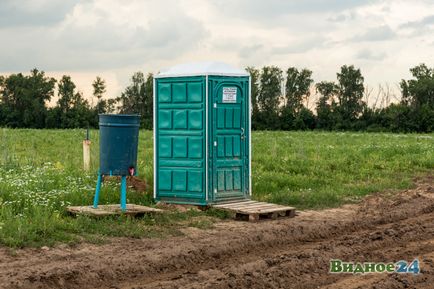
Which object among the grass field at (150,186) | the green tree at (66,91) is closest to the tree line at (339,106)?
the green tree at (66,91)

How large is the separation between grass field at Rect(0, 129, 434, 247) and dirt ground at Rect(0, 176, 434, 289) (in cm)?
58

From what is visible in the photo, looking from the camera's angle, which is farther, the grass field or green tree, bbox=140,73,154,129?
green tree, bbox=140,73,154,129

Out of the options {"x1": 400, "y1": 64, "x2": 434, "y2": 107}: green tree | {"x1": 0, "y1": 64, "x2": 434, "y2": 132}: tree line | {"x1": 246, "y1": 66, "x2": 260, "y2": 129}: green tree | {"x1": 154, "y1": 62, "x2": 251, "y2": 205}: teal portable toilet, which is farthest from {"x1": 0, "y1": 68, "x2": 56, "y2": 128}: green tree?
{"x1": 154, "y1": 62, "x2": 251, "y2": 205}: teal portable toilet

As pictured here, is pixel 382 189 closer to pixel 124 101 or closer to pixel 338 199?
pixel 338 199

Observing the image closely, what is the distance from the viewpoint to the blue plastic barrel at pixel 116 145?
11.3m

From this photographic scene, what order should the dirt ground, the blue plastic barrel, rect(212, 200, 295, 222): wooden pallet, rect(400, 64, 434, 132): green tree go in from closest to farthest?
the dirt ground < the blue plastic barrel < rect(212, 200, 295, 222): wooden pallet < rect(400, 64, 434, 132): green tree

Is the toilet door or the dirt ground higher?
the toilet door

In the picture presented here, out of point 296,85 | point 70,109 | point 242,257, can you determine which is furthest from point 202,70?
point 296,85

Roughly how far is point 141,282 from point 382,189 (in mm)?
9852

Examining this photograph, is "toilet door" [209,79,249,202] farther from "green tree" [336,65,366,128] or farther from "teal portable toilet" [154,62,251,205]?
"green tree" [336,65,366,128]

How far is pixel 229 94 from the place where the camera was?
12758 mm

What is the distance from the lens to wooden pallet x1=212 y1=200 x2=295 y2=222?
39.0ft

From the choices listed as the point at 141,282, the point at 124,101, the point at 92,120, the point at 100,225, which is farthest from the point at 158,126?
the point at 124,101

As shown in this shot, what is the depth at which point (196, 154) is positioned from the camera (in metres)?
12.6
